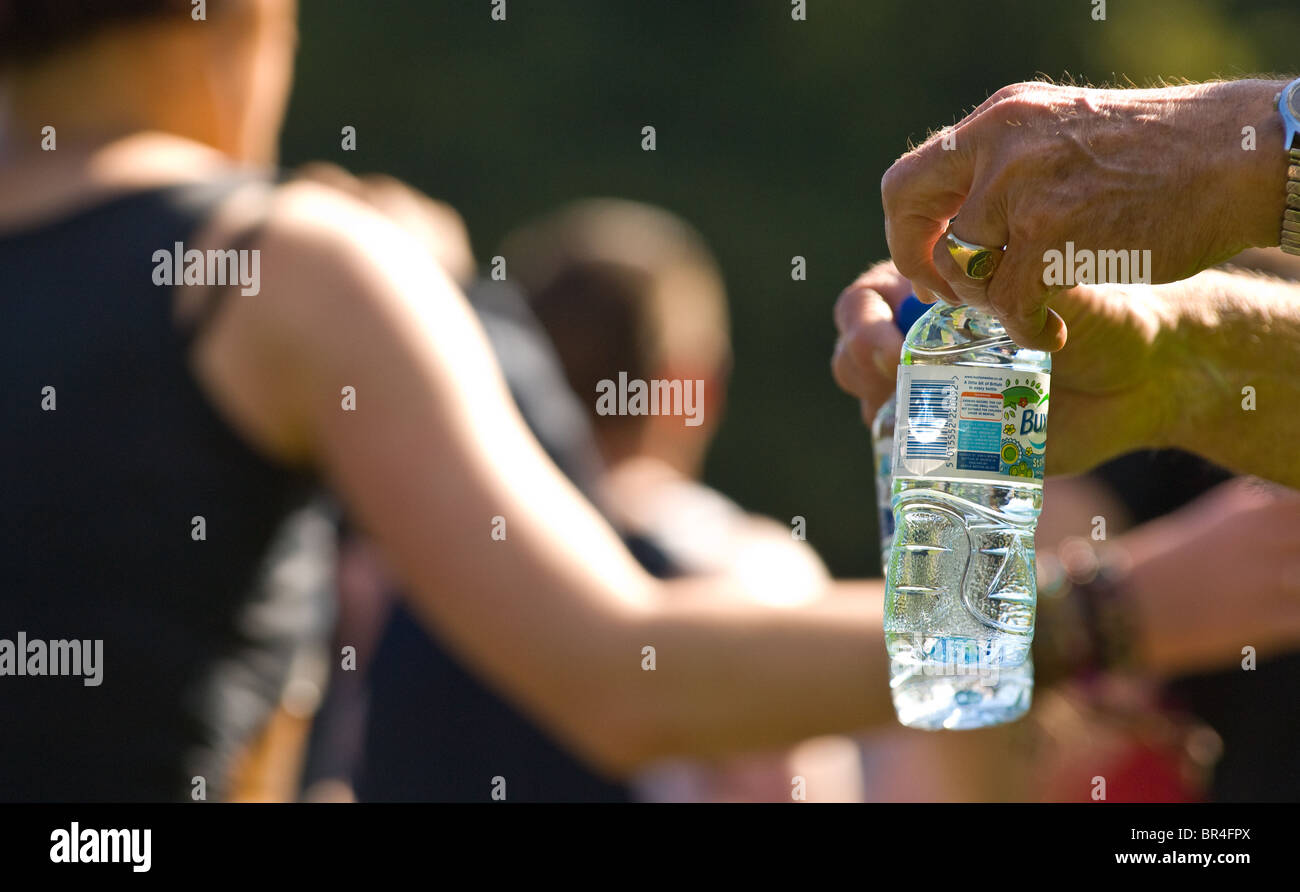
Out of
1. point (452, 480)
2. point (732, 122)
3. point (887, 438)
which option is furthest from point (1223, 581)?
point (732, 122)

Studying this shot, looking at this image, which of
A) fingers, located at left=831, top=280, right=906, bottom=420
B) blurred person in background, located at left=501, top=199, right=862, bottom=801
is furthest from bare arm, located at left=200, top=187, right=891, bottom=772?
blurred person in background, located at left=501, top=199, right=862, bottom=801

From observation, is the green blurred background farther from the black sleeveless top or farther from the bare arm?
the black sleeveless top

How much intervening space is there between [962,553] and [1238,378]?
0.45 metres

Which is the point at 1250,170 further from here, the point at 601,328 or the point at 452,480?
the point at 601,328

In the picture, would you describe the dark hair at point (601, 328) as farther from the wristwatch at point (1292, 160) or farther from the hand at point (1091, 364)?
the wristwatch at point (1292, 160)

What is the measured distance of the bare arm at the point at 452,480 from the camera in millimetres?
2160

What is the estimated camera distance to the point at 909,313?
2.09 meters

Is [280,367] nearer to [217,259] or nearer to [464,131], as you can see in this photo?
[217,259]

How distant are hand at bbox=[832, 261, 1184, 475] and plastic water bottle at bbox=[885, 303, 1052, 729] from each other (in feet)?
0.19

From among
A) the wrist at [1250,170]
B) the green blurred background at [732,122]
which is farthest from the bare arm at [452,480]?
the green blurred background at [732,122]

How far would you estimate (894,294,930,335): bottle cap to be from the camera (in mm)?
2070

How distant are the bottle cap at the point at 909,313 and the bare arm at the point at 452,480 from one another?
1.60 ft

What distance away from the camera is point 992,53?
43.7ft
